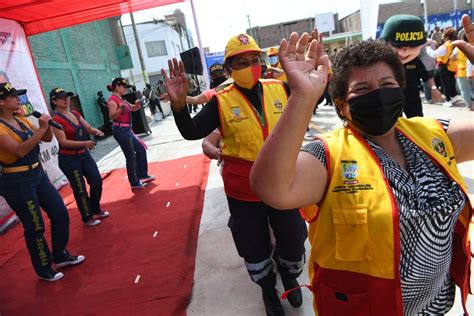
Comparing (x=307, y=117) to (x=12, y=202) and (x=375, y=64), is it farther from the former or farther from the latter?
(x=12, y=202)

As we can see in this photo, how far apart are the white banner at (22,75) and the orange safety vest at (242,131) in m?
4.33

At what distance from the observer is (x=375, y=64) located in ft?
3.72

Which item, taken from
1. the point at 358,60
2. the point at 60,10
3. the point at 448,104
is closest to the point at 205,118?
the point at 358,60

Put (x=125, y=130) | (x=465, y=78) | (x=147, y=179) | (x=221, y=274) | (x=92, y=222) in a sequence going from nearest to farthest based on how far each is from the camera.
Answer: (x=221, y=274)
(x=92, y=222)
(x=125, y=130)
(x=147, y=179)
(x=465, y=78)

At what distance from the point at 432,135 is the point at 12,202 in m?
3.25

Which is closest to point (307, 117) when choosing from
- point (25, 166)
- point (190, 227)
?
point (25, 166)

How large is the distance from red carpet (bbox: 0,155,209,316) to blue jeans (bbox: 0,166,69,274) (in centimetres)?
29

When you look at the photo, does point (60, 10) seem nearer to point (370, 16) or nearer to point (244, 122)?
point (370, 16)

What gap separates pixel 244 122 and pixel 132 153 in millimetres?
3834

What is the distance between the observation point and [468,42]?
163 centimetres

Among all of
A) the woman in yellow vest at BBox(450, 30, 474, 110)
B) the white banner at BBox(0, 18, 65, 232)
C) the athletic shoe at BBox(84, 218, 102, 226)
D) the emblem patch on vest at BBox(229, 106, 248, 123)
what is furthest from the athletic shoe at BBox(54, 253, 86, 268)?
the woman in yellow vest at BBox(450, 30, 474, 110)

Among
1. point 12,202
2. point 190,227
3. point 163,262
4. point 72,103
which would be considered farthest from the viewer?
point 72,103

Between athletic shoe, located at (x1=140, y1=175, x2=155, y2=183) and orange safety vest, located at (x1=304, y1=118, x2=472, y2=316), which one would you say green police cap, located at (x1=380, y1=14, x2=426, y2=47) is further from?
athletic shoe, located at (x1=140, y1=175, x2=155, y2=183)

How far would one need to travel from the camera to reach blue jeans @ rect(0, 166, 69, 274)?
9.66 feet
